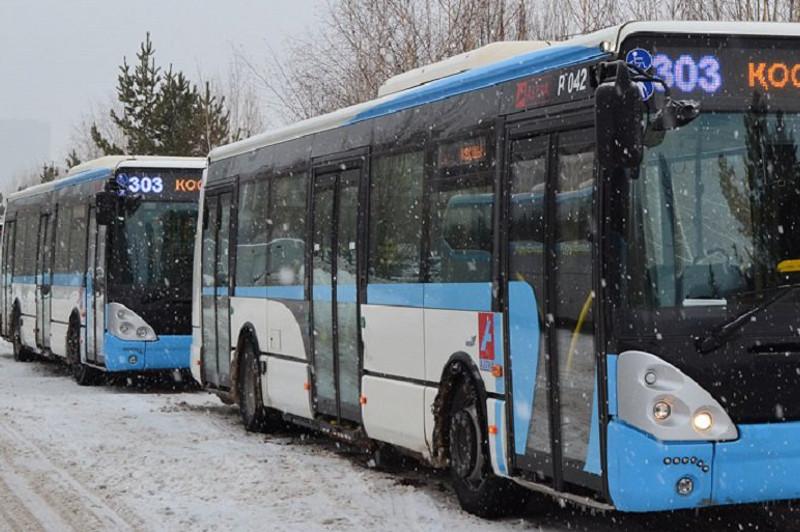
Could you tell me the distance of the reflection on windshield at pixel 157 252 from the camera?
20.7m

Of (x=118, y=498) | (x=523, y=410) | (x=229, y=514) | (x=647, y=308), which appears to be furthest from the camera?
(x=118, y=498)

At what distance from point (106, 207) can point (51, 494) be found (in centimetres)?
988

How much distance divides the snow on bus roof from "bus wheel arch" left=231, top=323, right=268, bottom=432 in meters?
2.06

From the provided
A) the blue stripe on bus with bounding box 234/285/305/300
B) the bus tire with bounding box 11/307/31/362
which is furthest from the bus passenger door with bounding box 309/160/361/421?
the bus tire with bounding box 11/307/31/362

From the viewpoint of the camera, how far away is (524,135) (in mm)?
9742

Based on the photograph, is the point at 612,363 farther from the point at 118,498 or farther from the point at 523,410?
the point at 118,498

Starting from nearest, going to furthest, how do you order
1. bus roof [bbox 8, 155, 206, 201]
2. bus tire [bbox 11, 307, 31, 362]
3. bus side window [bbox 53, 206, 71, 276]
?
bus roof [bbox 8, 155, 206, 201] → bus side window [bbox 53, 206, 71, 276] → bus tire [bbox 11, 307, 31, 362]

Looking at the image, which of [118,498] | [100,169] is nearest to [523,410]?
[118,498]

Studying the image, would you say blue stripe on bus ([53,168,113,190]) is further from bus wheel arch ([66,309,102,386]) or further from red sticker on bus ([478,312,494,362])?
red sticker on bus ([478,312,494,362])

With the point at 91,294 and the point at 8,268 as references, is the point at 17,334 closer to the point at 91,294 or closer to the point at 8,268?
the point at 8,268

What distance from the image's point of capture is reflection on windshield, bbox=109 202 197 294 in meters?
20.7

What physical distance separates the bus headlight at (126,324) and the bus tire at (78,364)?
5.42ft

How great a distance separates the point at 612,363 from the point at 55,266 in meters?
17.1

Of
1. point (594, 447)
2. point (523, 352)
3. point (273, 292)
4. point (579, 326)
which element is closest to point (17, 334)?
point (273, 292)
